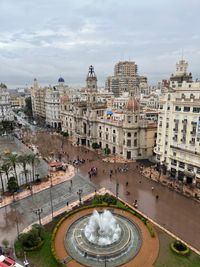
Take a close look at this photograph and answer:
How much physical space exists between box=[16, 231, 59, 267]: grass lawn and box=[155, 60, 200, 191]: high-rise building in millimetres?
35450

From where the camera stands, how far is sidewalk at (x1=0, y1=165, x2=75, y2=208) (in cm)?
4608

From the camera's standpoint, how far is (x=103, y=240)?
32.2 meters

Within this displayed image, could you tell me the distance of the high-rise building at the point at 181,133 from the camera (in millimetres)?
49312

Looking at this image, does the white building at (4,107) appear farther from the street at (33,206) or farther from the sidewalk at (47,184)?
the street at (33,206)

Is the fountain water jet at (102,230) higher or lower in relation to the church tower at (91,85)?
lower

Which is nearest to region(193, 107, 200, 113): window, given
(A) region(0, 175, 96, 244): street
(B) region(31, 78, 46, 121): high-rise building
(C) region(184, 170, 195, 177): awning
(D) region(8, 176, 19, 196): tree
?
(C) region(184, 170, 195, 177): awning

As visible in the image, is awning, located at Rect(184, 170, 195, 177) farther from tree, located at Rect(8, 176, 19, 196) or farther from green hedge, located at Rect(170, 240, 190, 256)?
tree, located at Rect(8, 176, 19, 196)

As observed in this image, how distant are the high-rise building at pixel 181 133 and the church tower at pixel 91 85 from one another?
127 feet

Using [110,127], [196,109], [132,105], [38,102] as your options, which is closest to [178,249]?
[196,109]

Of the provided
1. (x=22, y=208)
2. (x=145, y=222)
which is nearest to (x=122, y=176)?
(x=145, y=222)

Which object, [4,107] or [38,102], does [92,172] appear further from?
[38,102]

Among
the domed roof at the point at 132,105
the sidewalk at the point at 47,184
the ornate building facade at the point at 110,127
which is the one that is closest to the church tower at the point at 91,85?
the ornate building facade at the point at 110,127

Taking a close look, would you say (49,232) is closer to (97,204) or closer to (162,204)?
(97,204)

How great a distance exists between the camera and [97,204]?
4253 centimetres
